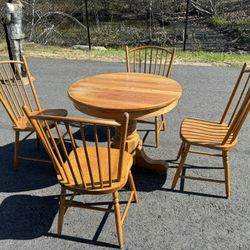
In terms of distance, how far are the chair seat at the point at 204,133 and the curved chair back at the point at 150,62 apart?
83cm

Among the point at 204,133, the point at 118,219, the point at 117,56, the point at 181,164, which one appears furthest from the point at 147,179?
the point at 117,56

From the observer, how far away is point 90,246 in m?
2.03

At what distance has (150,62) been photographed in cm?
355

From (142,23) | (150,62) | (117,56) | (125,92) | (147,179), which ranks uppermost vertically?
(125,92)

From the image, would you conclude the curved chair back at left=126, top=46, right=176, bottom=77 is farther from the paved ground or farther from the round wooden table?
the paved ground

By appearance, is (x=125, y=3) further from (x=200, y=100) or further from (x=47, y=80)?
(x=200, y=100)

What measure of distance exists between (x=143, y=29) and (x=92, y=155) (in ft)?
31.2

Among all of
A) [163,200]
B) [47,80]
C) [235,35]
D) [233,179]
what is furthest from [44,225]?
[235,35]

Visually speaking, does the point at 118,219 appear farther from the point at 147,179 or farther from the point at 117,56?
the point at 117,56

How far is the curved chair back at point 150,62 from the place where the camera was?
3.41 meters

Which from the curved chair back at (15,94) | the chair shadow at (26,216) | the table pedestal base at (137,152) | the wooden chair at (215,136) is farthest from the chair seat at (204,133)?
the curved chair back at (15,94)

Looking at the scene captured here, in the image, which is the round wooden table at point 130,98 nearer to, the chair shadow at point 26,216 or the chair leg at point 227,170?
the chair leg at point 227,170

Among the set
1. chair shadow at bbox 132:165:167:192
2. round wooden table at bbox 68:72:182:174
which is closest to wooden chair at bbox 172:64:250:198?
chair shadow at bbox 132:165:167:192

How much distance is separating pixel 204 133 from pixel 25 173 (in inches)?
64.2
